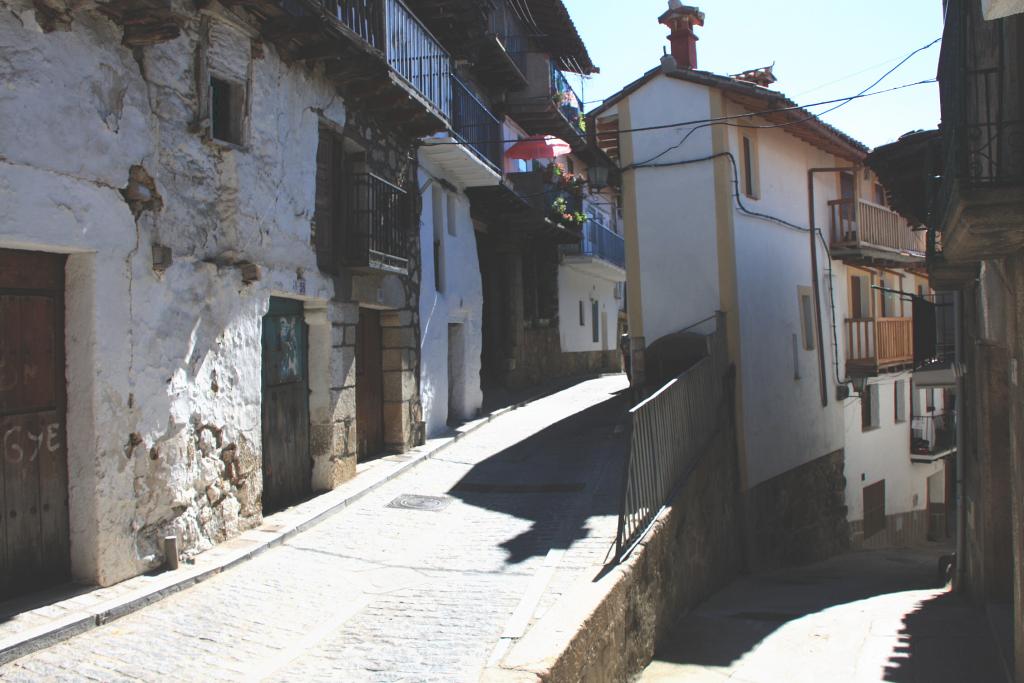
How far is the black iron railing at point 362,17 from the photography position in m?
9.30

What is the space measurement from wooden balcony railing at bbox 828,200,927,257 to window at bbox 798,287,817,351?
6.60ft

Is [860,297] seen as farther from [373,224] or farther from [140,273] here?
[140,273]

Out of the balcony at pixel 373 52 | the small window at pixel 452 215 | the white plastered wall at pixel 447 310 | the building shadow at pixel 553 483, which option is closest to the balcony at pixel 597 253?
the white plastered wall at pixel 447 310

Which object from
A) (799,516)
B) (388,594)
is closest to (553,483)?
(388,594)

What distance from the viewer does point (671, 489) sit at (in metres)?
8.57

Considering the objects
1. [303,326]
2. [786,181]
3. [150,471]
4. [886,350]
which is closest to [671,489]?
[303,326]

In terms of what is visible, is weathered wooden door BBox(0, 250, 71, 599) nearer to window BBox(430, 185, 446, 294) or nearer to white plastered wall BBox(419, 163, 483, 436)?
white plastered wall BBox(419, 163, 483, 436)

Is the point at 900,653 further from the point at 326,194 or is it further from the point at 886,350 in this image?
the point at 886,350

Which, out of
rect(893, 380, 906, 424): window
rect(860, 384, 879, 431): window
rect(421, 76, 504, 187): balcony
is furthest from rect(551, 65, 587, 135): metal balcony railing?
rect(893, 380, 906, 424): window

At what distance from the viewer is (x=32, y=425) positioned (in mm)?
5715

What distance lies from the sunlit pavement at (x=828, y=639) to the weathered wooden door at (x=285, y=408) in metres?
4.01

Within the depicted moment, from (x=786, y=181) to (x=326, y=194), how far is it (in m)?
8.69

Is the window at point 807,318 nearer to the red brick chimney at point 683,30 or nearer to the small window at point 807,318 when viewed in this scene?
the small window at point 807,318

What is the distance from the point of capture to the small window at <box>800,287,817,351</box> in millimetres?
15337
